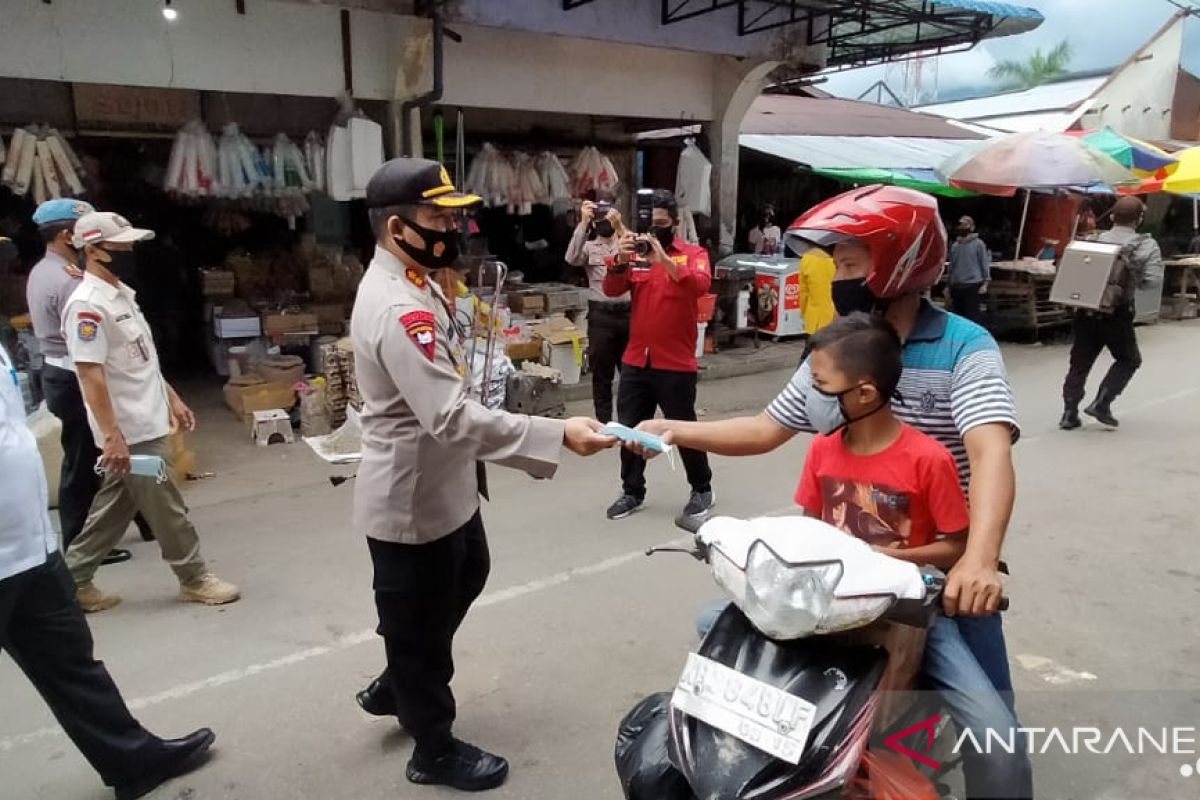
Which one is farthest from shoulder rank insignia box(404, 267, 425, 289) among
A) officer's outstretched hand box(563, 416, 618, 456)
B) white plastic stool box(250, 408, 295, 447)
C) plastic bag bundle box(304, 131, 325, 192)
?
plastic bag bundle box(304, 131, 325, 192)

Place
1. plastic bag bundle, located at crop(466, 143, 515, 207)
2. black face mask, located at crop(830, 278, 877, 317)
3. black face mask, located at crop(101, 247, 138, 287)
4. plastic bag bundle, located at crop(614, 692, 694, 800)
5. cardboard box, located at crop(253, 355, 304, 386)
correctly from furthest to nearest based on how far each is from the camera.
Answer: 1. black face mask, located at crop(101, 247, 138, 287)
2. plastic bag bundle, located at crop(466, 143, 515, 207)
3. cardboard box, located at crop(253, 355, 304, 386)
4. black face mask, located at crop(830, 278, 877, 317)
5. plastic bag bundle, located at crop(614, 692, 694, 800)

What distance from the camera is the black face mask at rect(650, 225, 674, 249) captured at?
16.6 feet

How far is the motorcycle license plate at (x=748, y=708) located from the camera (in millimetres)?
1672

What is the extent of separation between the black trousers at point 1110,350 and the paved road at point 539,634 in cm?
112

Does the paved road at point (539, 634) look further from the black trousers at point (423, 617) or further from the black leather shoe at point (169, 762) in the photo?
the black trousers at point (423, 617)

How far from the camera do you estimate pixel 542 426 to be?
7.89ft

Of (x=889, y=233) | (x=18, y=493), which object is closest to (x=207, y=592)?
(x=18, y=493)

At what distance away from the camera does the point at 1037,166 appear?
755 centimetres

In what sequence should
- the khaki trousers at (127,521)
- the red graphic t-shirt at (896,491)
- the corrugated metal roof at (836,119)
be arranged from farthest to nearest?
the corrugated metal roof at (836,119) < the khaki trousers at (127,521) < the red graphic t-shirt at (896,491)

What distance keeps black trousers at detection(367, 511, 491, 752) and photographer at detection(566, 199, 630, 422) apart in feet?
10.0

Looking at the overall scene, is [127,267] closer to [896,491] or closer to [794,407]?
[794,407]

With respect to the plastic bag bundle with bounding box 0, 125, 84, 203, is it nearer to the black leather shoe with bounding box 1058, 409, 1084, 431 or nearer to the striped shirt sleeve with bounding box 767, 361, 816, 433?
the striped shirt sleeve with bounding box 767, 361, 816, 433

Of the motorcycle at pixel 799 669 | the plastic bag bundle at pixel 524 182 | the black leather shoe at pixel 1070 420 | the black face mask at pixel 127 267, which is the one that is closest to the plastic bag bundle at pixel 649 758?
the motorcycle at pixel 799 669

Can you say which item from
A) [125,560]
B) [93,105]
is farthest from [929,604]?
[93,105]
